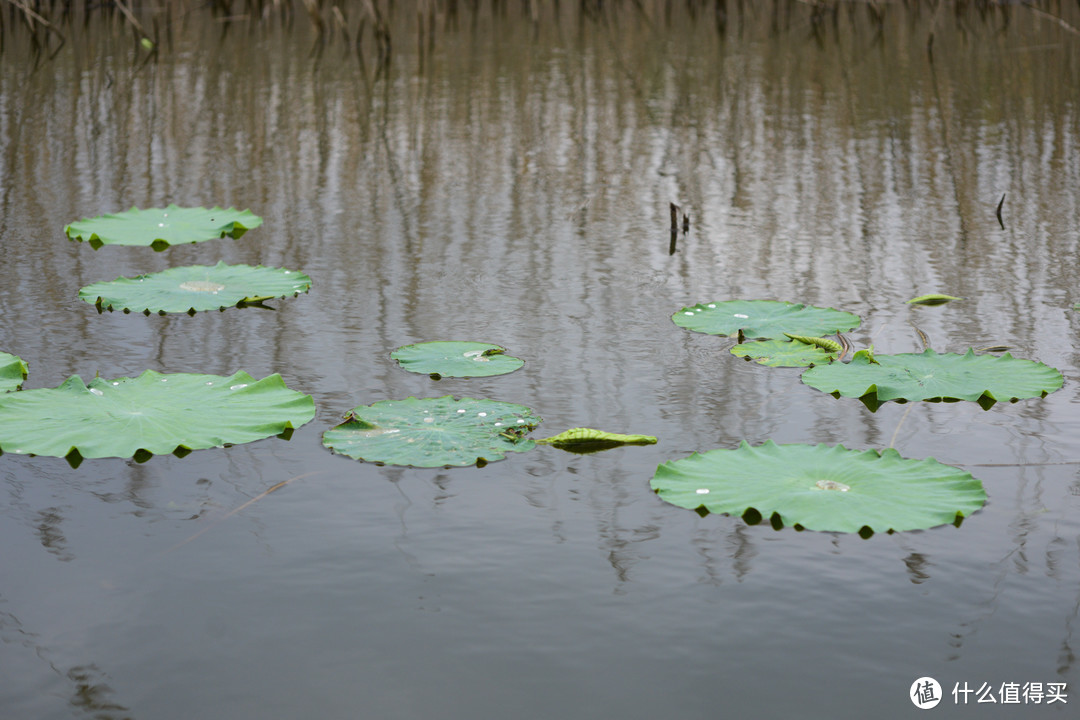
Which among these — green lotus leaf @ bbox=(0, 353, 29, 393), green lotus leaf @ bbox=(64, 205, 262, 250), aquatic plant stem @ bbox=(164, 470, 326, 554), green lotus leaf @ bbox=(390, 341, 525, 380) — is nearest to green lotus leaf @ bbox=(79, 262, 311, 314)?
green lotus leaf @ bbox=(64, 205, 262, 250)

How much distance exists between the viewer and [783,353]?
2.59 m

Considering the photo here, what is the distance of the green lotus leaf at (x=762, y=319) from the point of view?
8.98 ft

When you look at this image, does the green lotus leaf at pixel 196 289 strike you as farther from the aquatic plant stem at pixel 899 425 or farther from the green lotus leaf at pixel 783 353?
the aquatic plant stem at pixel 899 425

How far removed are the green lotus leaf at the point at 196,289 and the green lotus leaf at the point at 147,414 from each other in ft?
2.13

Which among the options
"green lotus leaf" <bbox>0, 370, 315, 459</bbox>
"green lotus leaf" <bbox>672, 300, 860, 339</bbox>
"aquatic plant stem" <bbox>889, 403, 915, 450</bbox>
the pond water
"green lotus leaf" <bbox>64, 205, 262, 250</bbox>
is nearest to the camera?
the pond water

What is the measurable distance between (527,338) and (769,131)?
126 inches

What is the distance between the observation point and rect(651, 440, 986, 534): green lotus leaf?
69.6 inches

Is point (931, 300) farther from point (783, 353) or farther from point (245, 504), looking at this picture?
point (245, 504)

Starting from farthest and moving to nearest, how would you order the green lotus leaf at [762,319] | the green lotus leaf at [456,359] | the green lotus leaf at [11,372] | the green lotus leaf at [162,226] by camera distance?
the green lotus leaf at [162,226]
the green lotus leaf at [762,319]
the green lotus leaf at [456,359]
the green lotus leaf at [11,372]

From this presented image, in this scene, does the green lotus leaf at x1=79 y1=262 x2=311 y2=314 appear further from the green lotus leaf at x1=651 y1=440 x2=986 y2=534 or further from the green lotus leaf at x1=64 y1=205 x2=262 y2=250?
the green lotus leaf at x1=651 y1=440 x2=986 y2=534

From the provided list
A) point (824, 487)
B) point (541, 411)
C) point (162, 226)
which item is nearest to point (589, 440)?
point (541, 411)

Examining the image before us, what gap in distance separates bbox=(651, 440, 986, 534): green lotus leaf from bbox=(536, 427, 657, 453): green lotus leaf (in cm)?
15

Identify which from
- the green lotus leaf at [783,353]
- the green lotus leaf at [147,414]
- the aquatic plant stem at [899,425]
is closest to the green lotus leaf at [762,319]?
the green lotus leaf at [783,353]

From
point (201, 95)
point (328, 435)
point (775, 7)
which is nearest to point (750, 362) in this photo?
point (328, 435)
